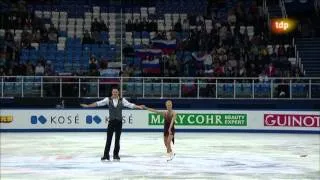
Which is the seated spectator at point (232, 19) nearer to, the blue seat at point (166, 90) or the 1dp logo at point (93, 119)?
the blue seat at point (166, 90)

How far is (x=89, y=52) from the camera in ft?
105

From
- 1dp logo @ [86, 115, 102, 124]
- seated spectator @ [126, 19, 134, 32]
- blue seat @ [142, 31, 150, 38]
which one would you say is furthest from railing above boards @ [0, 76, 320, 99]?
seated spectator @ [126, 19, 134, 32]

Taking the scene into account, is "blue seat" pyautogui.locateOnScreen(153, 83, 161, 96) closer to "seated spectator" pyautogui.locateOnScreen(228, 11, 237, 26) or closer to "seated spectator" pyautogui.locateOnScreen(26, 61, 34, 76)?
"seated spectator" pyautogui.locateOnScreen(26, 61, 34, 76)

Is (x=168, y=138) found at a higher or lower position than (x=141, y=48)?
lower

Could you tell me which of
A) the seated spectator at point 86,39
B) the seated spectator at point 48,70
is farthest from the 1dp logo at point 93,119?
the seated spectator at point 86,39

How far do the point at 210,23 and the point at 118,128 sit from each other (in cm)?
2046

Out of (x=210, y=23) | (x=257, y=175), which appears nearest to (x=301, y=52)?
(x=210, y=23)

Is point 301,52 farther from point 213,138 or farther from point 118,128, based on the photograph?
point 118,128

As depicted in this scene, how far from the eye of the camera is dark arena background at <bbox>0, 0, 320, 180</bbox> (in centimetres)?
1842

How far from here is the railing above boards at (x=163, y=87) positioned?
2772cm

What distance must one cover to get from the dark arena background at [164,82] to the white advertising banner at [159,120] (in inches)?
1.8

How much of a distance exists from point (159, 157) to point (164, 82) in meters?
11.4

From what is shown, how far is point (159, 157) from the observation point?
1727cm

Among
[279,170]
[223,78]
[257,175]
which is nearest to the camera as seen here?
[257,175]
